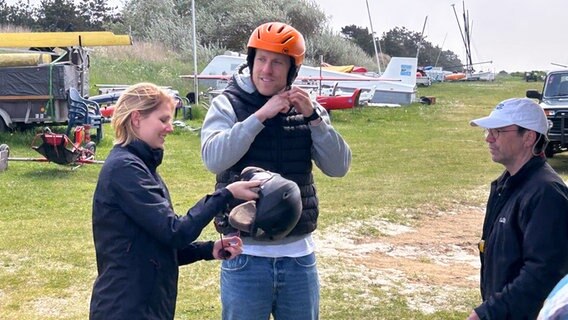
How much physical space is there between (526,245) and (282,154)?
1072 mm

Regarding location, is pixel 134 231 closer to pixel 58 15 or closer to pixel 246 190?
pixel 246 190

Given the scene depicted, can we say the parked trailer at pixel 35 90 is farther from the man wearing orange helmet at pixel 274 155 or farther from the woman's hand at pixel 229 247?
the woman's hand at pixel 229 247

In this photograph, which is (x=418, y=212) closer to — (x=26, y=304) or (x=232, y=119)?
(x=26, y=304)

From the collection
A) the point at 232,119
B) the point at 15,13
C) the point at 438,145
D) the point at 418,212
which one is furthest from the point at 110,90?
the point at 15,13

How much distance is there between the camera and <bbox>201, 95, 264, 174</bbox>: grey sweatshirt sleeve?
321 cm

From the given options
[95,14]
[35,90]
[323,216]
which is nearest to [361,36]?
[95,14]

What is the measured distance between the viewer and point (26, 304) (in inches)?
246

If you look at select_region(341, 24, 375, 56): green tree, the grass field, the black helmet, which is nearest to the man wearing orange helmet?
the black helmet

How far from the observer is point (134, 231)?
3027mm

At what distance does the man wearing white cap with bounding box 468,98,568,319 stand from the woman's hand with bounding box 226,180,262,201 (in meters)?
1.06

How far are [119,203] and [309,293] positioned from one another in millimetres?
933

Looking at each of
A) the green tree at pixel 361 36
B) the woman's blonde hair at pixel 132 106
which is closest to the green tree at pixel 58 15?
the green tree at pixel 361 36

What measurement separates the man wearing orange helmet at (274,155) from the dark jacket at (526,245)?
0.76m

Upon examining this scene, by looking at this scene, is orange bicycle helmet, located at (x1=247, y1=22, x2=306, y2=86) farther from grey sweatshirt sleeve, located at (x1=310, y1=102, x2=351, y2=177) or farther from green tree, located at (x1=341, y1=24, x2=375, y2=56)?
green tree, located at (x1=341, y1=24, x2=375, y2=56)
